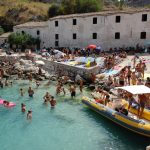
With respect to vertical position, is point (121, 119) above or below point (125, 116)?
below

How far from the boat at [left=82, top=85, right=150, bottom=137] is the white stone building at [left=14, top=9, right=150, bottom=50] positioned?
70.4 feet

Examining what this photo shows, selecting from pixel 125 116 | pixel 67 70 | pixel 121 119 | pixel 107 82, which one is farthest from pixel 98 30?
pixel 125 116

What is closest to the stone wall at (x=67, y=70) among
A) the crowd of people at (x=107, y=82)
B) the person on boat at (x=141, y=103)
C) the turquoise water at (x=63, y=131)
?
the crowd of people at (x=107, y=82)

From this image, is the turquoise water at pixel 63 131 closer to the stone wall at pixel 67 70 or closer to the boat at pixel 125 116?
the boat at pixel 125 116

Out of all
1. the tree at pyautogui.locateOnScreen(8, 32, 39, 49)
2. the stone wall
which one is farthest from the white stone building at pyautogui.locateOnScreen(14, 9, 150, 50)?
the stone wall

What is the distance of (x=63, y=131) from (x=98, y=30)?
Result: 2695cm

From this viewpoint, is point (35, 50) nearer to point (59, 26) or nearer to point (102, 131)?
point (59, 26)

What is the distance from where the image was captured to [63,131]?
882 inches

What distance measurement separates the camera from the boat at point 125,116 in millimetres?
20544

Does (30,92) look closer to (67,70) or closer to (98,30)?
(67,70)

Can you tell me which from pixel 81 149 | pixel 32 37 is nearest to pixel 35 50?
pixel 32 37

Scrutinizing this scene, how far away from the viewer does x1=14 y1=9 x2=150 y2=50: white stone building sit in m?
44.4

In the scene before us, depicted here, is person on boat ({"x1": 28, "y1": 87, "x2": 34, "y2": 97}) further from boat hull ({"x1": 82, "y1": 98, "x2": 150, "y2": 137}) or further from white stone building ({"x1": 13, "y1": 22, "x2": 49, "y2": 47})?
white stone building ({"x1": 13, "y1": 22, "x2": 49, "y2": 47})

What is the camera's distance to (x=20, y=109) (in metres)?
26.9
